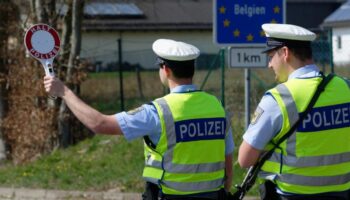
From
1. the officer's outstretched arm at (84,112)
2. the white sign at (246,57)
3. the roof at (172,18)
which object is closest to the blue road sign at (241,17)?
the white sign at (246,57)

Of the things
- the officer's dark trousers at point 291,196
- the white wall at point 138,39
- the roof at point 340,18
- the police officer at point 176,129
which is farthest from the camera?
the roof at point 340,18

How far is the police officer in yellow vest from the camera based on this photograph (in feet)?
14.0

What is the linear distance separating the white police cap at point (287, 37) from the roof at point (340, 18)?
47256 millimetres

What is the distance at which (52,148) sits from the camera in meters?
15.7

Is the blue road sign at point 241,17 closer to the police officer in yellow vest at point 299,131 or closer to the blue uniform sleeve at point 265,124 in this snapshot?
the police officer in yellow vest at point 299,131

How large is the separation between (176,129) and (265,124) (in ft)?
1.94

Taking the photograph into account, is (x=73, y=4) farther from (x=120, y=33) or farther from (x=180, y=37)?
(x=180, y=37)

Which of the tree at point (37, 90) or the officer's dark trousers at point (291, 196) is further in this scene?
the tree at point (37, 90)

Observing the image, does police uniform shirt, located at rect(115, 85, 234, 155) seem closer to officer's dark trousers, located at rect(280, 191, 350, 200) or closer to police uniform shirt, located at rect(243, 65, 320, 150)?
police uniform shirt, located at rect(243, 65, 320, 150)

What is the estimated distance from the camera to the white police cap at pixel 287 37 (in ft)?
14.3

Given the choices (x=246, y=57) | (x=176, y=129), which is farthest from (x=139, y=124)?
(x=246, y=57)

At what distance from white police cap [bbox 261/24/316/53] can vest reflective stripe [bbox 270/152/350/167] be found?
2.01 feet

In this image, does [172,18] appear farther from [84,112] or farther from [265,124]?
[265,124]

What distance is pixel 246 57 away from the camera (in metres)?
10.8
